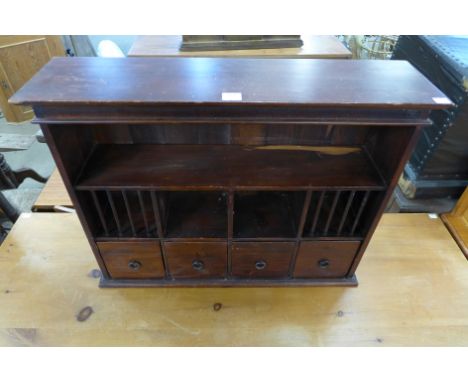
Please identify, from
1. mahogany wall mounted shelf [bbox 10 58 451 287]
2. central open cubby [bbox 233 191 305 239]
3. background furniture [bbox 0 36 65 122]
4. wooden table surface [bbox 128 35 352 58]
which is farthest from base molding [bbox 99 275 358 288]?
background furniture [bbox 0 36 65 122]

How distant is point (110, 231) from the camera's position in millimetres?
965

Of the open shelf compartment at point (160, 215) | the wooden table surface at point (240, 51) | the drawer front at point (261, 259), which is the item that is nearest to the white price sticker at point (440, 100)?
the drawer front at point (261, 259)

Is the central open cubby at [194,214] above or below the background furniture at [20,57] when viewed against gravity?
above

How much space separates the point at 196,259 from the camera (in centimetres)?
102

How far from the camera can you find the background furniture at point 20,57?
252cm

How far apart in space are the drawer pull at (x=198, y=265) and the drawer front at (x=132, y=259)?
109 millimetres

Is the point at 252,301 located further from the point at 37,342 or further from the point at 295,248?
the point at 37,342

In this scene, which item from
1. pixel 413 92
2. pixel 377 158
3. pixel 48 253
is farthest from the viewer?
pixel 48 253

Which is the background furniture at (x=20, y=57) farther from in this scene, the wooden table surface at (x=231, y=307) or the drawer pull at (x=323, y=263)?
the drawer pull at (x=323, y=263)

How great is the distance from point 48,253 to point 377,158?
1.20 m

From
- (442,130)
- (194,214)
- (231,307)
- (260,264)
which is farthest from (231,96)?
(442,130)

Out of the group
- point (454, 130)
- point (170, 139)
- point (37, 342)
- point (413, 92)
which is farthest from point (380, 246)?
point (37, 342)

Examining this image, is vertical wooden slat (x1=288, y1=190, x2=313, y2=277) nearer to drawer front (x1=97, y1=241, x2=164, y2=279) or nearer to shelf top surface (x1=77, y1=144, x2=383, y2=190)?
shelf top surface (x1=77, y1=144, x2=383, y2=190)

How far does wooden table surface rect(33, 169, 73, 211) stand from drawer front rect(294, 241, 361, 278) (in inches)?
44.5
